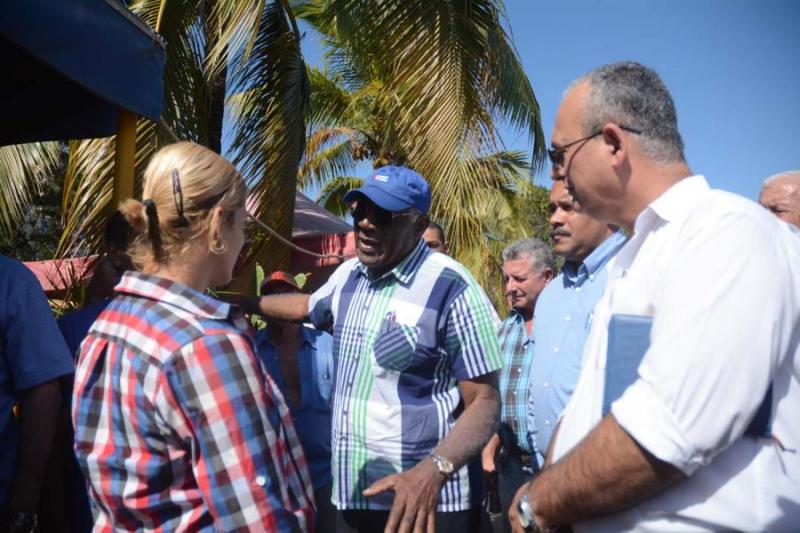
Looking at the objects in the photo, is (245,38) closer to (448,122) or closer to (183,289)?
(448,122)

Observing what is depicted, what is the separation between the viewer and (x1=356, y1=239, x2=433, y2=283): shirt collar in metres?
2.37

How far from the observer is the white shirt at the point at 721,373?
1.12m

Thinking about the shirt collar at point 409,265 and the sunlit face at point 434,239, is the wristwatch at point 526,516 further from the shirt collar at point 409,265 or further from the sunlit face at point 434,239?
the sunlit face at point 434,239

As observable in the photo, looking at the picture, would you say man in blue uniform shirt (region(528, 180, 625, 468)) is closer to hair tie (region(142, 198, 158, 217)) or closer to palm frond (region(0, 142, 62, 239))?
hair tie (region(142, 198, 158, 217))

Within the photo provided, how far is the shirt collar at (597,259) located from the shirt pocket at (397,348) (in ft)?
3.05

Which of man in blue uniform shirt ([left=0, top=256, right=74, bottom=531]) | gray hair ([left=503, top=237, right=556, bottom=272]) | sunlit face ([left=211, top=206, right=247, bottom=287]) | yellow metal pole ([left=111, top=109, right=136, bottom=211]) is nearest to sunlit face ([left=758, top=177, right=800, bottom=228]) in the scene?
gray hair ([left=503, top=237, right=556, bottom=272])

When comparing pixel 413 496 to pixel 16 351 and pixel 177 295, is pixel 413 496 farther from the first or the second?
pixel 16 351

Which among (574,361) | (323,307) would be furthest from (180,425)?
(574,361)

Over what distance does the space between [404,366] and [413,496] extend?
0.50 meters

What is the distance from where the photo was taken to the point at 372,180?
2.45m

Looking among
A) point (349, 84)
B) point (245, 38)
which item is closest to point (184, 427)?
point (245, 38)

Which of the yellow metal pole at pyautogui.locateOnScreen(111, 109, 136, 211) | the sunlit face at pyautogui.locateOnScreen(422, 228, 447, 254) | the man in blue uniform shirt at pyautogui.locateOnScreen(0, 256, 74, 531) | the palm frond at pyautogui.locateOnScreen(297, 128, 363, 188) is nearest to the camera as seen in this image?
the man in blue uniform shirt at pyautogui.locateOnScreen(0, 256, 74, 531)

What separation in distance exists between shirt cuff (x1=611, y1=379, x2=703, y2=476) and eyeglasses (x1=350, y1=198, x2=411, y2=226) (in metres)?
1.36

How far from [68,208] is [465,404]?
463 cm
